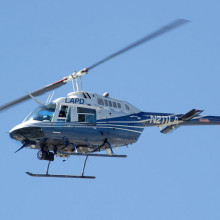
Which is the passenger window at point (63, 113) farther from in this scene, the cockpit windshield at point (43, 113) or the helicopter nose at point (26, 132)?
the helicopter nose at point (26, 132)

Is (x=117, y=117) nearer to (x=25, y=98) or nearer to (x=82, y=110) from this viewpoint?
(x=82, y=110)

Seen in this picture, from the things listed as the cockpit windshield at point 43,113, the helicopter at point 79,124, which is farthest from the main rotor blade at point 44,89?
the cockpit windshield at point 43,113

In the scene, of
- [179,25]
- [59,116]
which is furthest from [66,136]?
[179,25]

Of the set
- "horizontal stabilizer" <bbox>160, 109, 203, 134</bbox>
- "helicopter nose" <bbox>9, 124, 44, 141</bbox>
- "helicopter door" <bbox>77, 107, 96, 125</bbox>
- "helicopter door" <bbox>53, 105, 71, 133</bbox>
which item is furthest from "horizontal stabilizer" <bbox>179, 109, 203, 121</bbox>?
"helicopter nose" <bbox>9, 124, 44, 141</bbox>

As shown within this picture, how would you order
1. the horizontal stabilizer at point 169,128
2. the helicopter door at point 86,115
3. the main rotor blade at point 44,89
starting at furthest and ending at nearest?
the horizontal stabilizer at point 169,128 → the main rotor blade at point 44,89 → the helicopter door at point 86,115

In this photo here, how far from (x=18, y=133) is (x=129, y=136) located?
4373mm

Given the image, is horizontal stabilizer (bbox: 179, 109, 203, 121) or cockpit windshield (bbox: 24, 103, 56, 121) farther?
horizontal stabilizer (bbox: 179, 109, 203, 121)

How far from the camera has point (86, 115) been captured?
69.8 ft

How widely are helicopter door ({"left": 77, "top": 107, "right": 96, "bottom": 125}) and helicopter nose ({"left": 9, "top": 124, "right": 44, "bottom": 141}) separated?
62.9 inches

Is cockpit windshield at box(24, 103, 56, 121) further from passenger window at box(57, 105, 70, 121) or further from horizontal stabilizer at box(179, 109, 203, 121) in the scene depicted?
horizontal stabilizer at box(179, 109, 203, 121)

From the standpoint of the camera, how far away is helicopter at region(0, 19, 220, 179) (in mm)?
20438

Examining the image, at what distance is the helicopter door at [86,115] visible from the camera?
69.3 ft

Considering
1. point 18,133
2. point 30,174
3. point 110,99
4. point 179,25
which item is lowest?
point 30,174

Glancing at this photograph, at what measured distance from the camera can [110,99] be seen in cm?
2244
